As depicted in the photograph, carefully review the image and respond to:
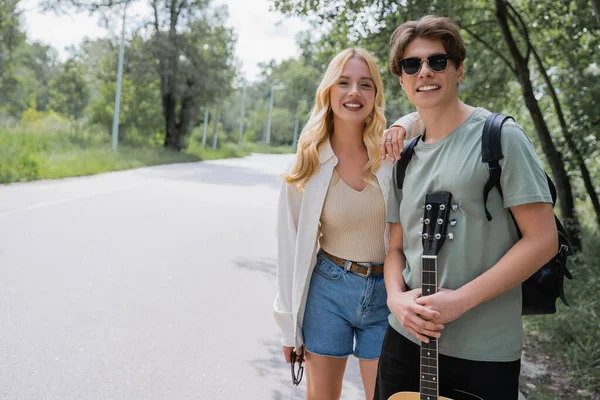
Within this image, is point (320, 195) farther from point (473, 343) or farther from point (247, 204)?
point (247, 204)

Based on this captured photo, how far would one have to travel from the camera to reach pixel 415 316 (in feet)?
6.53

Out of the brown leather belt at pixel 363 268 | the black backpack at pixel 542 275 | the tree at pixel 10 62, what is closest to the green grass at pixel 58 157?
the tree at pixel 10 62

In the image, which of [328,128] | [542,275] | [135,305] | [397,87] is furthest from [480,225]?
[397,87]

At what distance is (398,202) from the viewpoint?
2295 mm

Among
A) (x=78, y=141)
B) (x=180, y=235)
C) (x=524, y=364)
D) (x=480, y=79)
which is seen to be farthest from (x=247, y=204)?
(x=78, y=141)

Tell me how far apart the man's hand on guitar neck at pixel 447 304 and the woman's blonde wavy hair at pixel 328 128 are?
90cm

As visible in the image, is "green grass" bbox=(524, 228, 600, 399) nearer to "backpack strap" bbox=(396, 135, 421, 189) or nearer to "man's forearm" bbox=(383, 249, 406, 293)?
"man's forearm" bbox=(383, 249, 406, 293)

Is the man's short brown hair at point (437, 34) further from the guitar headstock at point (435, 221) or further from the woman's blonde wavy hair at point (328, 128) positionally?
the woman's blonde wavy hair at point (328, 128)

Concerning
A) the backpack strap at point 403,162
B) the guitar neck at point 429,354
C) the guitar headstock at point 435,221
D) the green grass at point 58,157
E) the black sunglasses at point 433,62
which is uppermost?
the black sunglasses at point 433,62

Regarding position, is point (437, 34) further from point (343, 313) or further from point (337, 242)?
point (343, 313)

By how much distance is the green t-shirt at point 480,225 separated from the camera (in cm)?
187

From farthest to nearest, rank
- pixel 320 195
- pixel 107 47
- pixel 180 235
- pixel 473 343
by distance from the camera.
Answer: pixel 107 47, pixel 180 235, pixel 320 195, pixel 473 343

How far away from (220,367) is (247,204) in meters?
9.83

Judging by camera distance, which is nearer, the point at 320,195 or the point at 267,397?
the point at 320,195
